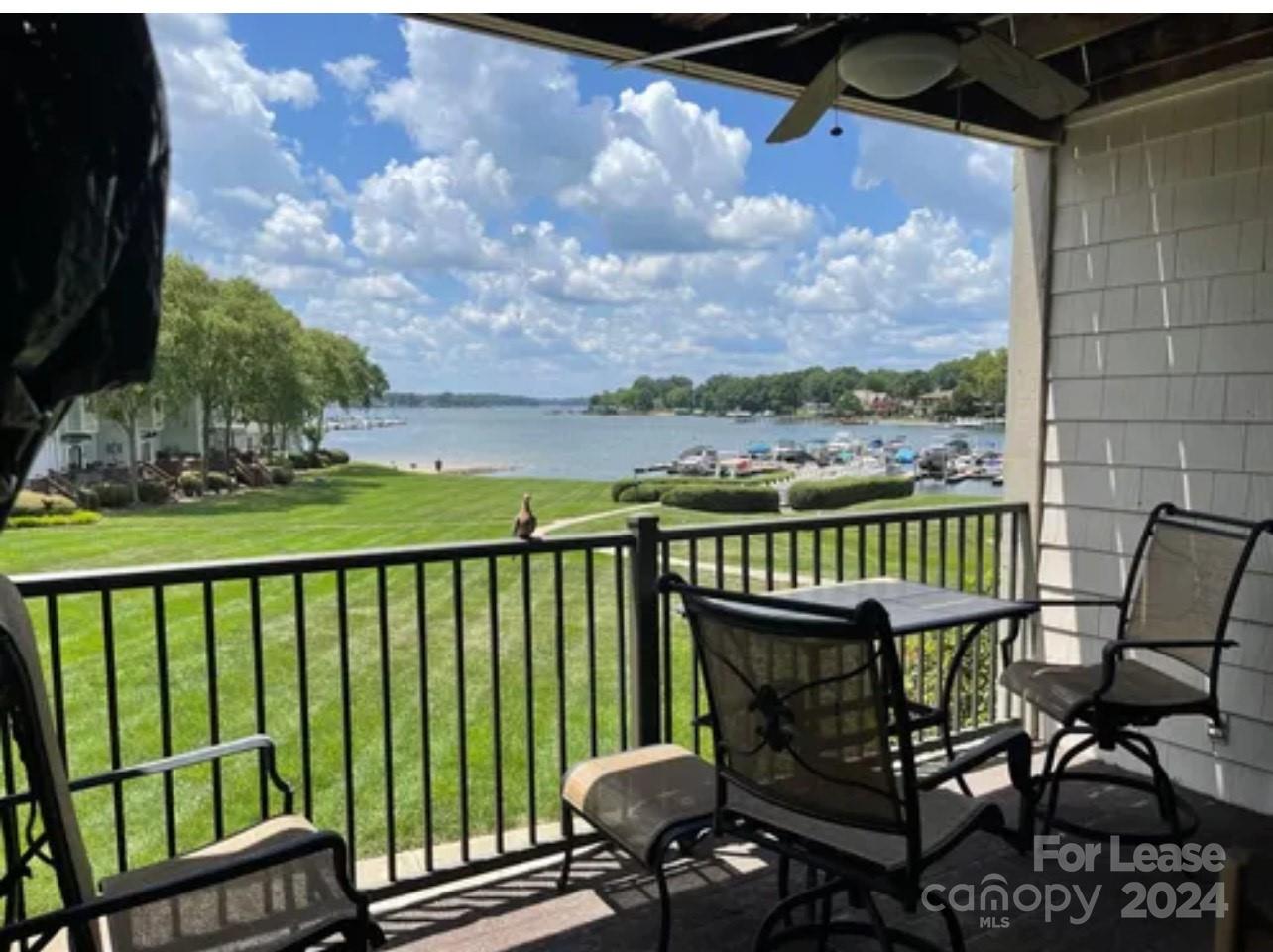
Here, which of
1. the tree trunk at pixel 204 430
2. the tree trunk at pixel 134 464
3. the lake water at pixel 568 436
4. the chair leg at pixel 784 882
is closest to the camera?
the chair leg at pixel 784 882

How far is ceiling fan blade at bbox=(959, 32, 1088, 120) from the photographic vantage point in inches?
98.3

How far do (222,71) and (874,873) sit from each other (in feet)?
54.7

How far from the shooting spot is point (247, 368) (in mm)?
14305

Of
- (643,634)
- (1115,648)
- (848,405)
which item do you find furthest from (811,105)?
(848,405)

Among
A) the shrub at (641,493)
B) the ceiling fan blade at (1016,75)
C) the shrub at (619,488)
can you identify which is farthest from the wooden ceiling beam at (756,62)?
the shrub at (619,488)

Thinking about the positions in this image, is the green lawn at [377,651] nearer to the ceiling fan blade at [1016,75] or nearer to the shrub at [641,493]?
the shrub at [641,493]

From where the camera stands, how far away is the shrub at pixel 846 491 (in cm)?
698

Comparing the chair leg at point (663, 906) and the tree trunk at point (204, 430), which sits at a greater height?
the tree trunk at point (204, 430)

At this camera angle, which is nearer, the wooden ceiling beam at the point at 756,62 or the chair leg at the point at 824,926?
the chair leg at the point at 824,926

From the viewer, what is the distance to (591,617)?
3004 millimetres

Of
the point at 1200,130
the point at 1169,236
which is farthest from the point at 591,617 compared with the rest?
the point at 1200,130

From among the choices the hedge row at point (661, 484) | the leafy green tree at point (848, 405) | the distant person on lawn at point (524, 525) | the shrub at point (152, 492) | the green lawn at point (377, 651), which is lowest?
the green lawn at point (377, 651)

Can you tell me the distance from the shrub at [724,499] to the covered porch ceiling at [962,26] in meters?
4.96

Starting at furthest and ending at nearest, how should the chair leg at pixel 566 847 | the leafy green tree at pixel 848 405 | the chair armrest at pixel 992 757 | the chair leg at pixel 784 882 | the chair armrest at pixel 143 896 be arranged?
the leafy green tree at pixel 848 405
the chair leg at pixel 566 847
the chair leg at pixel 784 882
the chair armrest at pixel 992 757
the chair armrest at pixel 143 896
